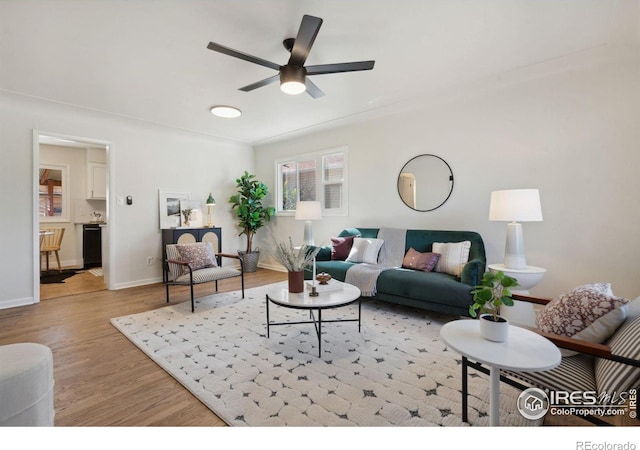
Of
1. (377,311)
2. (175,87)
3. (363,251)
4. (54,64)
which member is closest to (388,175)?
(363,251)

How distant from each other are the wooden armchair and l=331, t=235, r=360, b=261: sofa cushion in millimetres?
2759

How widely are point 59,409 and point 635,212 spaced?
4658 mm

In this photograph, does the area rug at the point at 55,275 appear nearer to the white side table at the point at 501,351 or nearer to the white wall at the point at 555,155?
the white wall at the point at 555,155

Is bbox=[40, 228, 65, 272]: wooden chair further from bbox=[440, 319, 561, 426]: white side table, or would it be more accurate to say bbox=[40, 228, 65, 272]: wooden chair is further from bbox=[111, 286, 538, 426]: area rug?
bbox=[440, 319, 561, 426]: white side table

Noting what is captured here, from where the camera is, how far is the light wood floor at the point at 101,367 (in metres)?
1.63

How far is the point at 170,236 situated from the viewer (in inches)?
192

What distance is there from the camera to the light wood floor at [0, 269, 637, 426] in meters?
1.63

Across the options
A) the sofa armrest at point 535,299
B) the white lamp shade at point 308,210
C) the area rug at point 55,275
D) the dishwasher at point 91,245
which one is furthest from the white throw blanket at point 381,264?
the dishwasher at point 91,245

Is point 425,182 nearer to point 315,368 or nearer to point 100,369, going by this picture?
point 315,368

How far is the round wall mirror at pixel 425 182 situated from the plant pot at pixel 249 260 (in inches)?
125

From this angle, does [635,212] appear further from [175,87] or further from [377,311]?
[175,87]

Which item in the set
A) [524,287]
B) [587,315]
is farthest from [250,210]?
[587,315]

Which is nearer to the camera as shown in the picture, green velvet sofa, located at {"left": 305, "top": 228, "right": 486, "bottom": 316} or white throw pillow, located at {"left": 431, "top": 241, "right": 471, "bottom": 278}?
green velvet sofa, located at {"left": 305, "top": 228, "right": 486, "bottom": 316}

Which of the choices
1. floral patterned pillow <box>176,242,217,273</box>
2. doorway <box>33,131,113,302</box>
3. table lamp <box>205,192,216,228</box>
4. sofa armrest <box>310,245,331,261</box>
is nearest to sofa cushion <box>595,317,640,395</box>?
sofa armrest <box>310,245,331,261</box>
